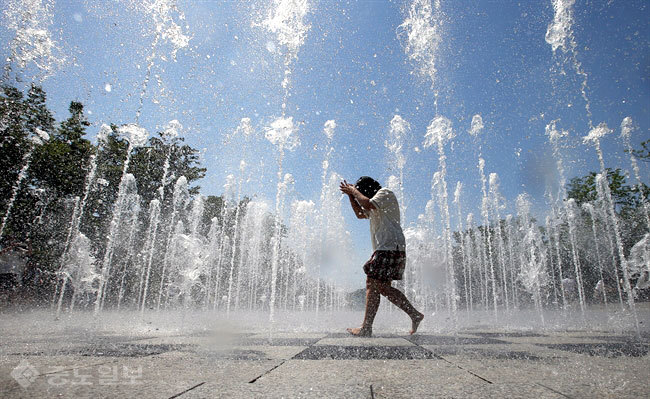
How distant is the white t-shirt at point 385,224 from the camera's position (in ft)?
11.8

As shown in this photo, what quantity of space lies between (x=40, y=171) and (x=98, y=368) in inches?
685

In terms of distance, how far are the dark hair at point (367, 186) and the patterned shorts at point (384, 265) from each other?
0.79m

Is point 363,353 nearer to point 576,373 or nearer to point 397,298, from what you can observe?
point 576,373

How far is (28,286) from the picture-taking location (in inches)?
565

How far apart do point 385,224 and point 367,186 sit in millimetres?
621

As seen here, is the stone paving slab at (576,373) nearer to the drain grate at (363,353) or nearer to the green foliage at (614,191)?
the drain grate at (363,353)

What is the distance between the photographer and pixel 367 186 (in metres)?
4.09

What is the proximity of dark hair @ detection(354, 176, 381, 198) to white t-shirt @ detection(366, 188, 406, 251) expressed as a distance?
0.31 metres

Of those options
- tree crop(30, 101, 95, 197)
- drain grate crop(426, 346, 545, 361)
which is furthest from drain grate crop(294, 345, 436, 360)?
tree crop(30, 101, 95, 197)

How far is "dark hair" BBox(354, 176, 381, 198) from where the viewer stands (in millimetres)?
4074

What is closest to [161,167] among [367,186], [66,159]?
[66,159]
